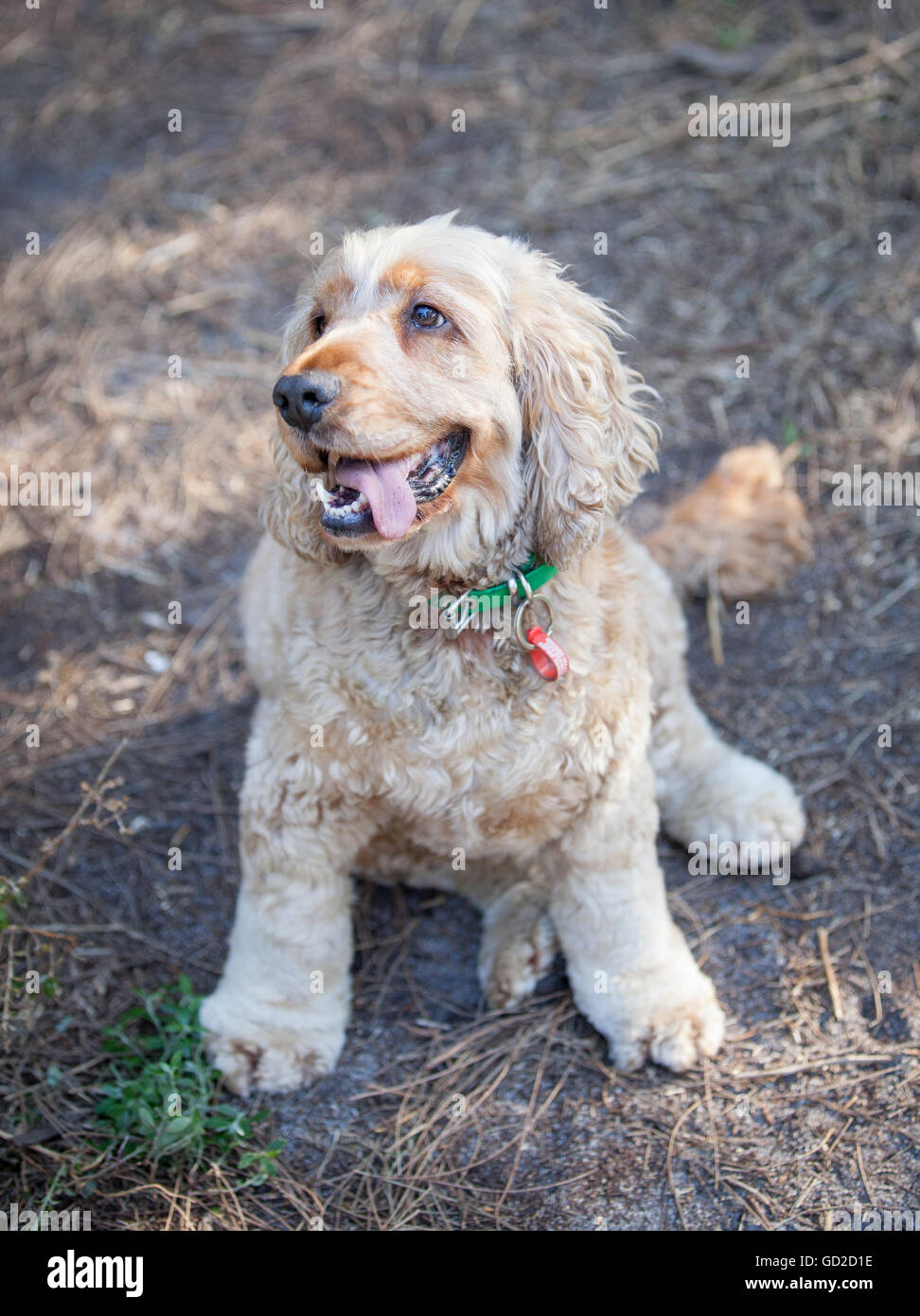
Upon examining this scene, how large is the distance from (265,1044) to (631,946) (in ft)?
3.60

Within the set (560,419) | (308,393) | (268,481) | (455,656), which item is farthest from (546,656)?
(268,481)

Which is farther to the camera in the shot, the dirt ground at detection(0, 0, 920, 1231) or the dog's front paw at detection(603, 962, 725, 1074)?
the dog's front paw at detection(603, 962, 725, 1074)

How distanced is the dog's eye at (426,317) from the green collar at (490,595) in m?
0.65

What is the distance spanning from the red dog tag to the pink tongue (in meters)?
0.48

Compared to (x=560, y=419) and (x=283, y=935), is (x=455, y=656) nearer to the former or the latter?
(x=560, y=419)

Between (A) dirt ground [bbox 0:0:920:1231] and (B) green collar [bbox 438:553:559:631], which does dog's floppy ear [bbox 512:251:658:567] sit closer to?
(B) green collar [bbox 438:553:559:631]

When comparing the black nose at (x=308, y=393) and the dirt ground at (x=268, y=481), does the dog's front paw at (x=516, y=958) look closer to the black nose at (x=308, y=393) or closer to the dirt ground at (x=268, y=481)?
the dirt ground at (x=268, y=481)

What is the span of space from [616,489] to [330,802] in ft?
3.75

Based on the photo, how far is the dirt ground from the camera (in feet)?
10.1

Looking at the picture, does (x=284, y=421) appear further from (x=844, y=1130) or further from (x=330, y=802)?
(x=844, y=1130)

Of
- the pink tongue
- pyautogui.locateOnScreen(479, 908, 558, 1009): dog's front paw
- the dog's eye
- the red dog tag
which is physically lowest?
pyautogui.locateOnScreen(479, 908, 558, 1009): dog's front paw

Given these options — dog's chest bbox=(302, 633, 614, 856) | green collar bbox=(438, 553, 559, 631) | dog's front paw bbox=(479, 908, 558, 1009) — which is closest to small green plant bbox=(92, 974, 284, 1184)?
dog's front paw bbox=(479, 908, 558, 1009)

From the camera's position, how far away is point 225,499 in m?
4.98

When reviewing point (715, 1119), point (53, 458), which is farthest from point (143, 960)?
point (53, 458)
